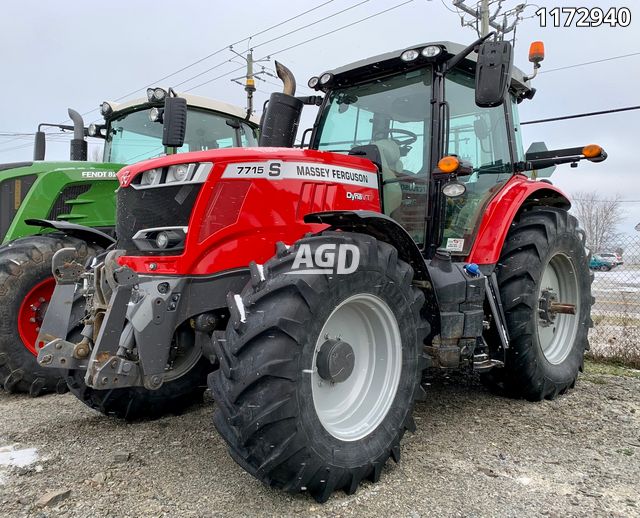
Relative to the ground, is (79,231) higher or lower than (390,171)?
lower

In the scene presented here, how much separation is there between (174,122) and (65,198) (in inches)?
91.7

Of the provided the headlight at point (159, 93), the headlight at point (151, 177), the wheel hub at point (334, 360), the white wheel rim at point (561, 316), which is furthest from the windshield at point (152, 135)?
the wheel hub at point (334, 360)

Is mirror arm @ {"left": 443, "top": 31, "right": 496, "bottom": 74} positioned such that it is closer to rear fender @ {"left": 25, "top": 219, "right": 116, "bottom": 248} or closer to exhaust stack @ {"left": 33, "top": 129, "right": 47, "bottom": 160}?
rear fender @ {"left": 25, "top": 219, "right": 116, "bottom": 248}

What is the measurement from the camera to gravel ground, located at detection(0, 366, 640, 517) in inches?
102

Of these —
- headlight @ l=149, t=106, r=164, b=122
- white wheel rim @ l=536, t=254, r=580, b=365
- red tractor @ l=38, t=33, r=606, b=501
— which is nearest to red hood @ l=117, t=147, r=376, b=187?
red tractor @ l=38, t=33, r=606, b=501

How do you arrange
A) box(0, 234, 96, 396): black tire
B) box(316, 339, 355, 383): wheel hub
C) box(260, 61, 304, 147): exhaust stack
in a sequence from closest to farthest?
box(316, 339, 355, 383): wheel hub, box(260, 61, 304, 147): exhaust stack, box(0, 234, 96, 396): black tire

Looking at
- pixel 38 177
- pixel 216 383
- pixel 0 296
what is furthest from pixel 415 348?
pixel 38 177


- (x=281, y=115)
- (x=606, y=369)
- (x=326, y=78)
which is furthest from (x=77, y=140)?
(x=606, y=369)

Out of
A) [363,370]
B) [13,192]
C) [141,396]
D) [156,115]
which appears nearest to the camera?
[363,370]

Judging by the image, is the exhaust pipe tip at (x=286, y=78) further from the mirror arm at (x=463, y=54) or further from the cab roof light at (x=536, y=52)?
the cab roof light at (x=536, y=52)

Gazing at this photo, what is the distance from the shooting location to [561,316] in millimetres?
4719

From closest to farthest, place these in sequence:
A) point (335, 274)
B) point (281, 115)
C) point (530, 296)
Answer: point (335, 274) → point (530, 296) → point (281, 115)

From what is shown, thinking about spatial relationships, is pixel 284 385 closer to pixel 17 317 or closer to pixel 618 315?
pixel 17 317

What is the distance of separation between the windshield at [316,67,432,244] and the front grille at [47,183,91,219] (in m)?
2.85
